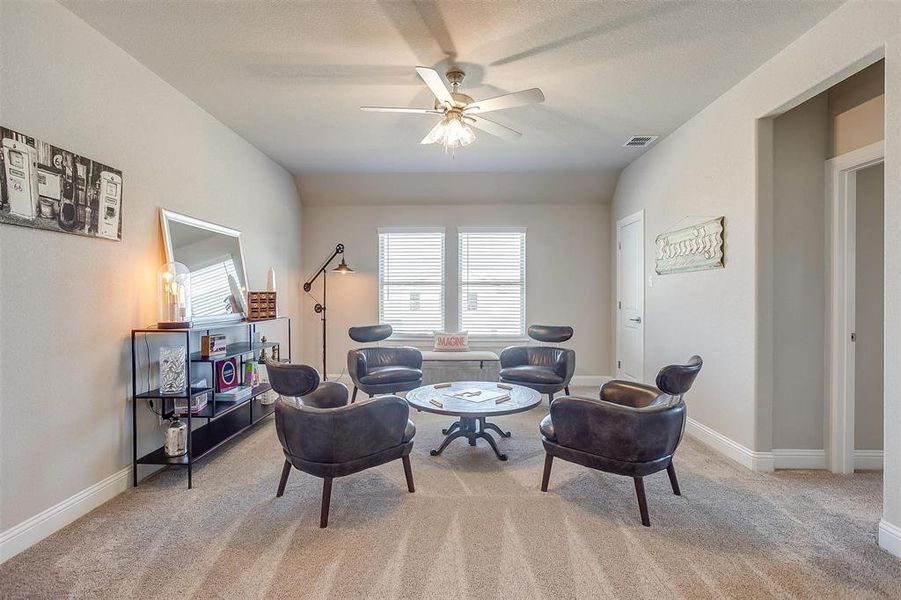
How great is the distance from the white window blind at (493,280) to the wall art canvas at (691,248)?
2.05 m

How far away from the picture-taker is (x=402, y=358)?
4.72 m

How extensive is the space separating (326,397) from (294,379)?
1.59ft

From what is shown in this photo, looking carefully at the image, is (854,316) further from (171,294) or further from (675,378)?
(171,294)

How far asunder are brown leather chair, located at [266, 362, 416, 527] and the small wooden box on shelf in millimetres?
1626

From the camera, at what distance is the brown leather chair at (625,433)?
2.28 m

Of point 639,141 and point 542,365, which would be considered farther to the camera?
point 542,365

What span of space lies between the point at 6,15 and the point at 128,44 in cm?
68

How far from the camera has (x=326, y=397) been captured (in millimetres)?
2969

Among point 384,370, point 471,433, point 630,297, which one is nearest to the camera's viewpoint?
point 471,433

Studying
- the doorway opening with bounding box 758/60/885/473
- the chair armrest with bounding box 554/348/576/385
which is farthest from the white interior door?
the doorway opening with bounding box 758/60/885/473

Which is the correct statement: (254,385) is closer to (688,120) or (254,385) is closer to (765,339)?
(765,339)

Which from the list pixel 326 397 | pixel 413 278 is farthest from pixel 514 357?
pixel 326 397

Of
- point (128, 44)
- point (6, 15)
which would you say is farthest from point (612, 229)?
point (6, 15)

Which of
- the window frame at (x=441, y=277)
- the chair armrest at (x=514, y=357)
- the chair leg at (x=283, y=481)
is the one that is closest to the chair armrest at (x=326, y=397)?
the chair leg at (x=283, y=481)
